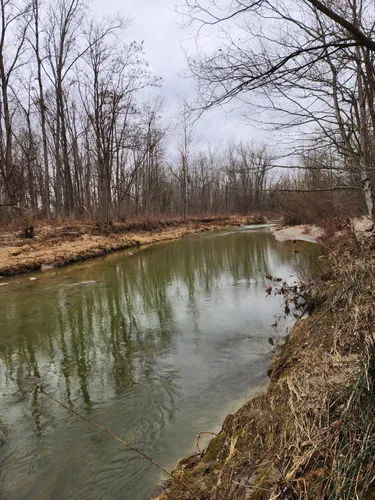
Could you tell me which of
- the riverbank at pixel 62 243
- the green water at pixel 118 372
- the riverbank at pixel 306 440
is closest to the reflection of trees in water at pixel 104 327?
the green water at pixel 118 372

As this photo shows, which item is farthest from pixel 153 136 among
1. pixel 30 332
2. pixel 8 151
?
pixel 30 332

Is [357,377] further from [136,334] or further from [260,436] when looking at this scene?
[136,334]

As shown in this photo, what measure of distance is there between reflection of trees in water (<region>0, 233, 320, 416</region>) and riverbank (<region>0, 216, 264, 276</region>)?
9.87 ft

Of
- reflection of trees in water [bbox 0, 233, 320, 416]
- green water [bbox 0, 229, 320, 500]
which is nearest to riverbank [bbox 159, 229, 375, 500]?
green water [bbox 0, 229, 320, 500]

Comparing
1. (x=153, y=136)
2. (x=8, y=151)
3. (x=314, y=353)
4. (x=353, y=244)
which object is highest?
(x=153, y=136)

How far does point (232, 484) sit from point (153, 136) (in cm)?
3085

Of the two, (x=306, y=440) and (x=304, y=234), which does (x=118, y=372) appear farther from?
(x=304, y=234)

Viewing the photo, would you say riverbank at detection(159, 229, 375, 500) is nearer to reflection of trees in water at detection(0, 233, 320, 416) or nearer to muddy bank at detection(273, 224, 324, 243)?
reflection of trees in water at detection(0, 233, 320, 416)

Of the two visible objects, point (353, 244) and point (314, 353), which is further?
point (353, 244)

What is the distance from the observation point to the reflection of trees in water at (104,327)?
191 inches

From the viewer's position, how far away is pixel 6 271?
484 inches

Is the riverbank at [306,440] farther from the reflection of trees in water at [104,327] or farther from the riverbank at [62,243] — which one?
the riverbank at [62,243]

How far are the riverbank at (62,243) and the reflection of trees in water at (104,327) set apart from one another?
301 cm

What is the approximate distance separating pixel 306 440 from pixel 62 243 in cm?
1651
